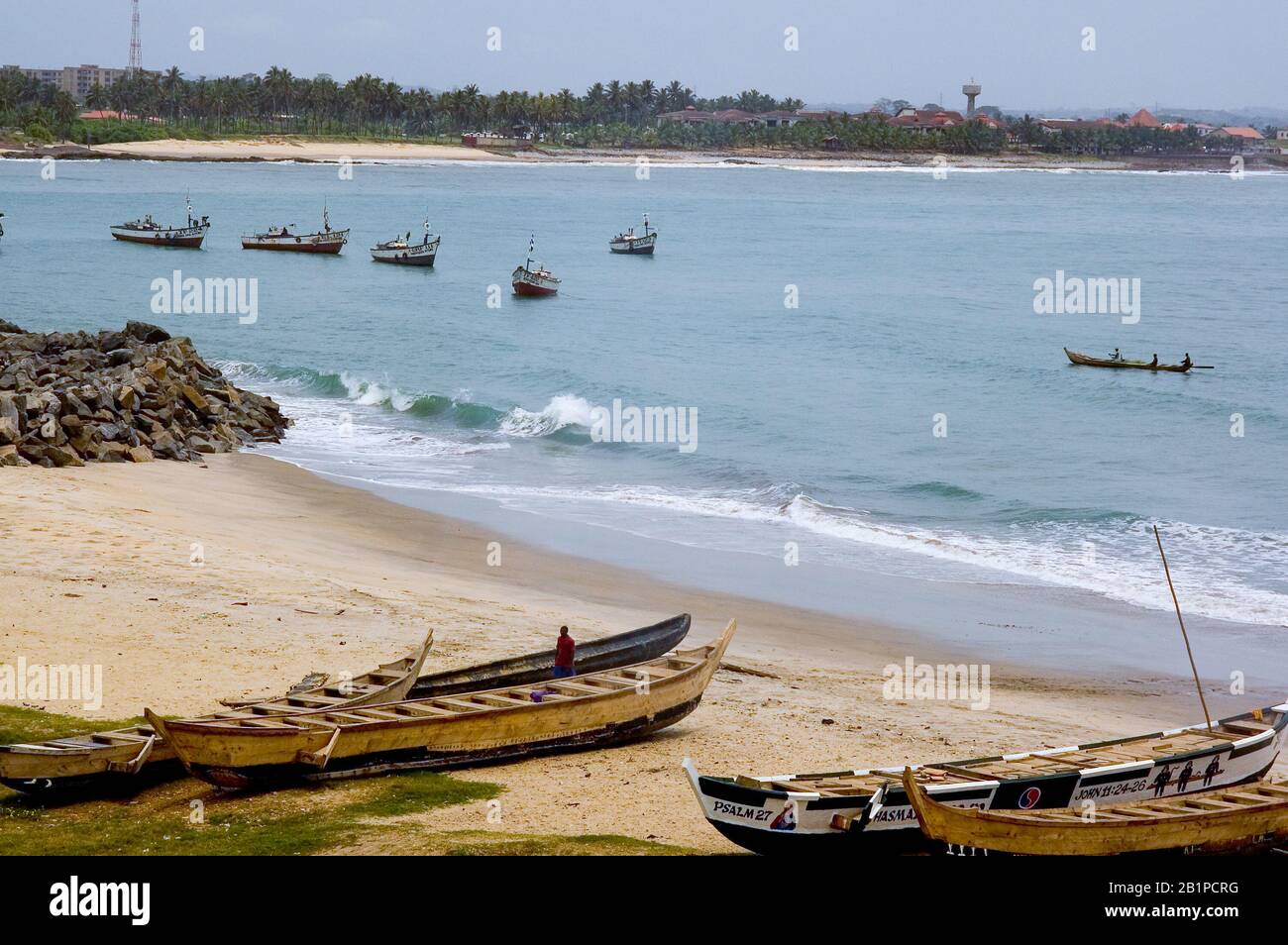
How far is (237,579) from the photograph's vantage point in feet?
71.6

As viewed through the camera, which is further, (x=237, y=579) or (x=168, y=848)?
(x=237, y=579)

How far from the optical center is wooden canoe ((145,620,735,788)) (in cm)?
1369

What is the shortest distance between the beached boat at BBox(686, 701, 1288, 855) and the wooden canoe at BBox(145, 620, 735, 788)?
10.8ft

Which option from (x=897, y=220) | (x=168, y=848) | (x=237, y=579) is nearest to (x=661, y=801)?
(x=168, y=848)

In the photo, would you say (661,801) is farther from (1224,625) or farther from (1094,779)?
(1224,625)
